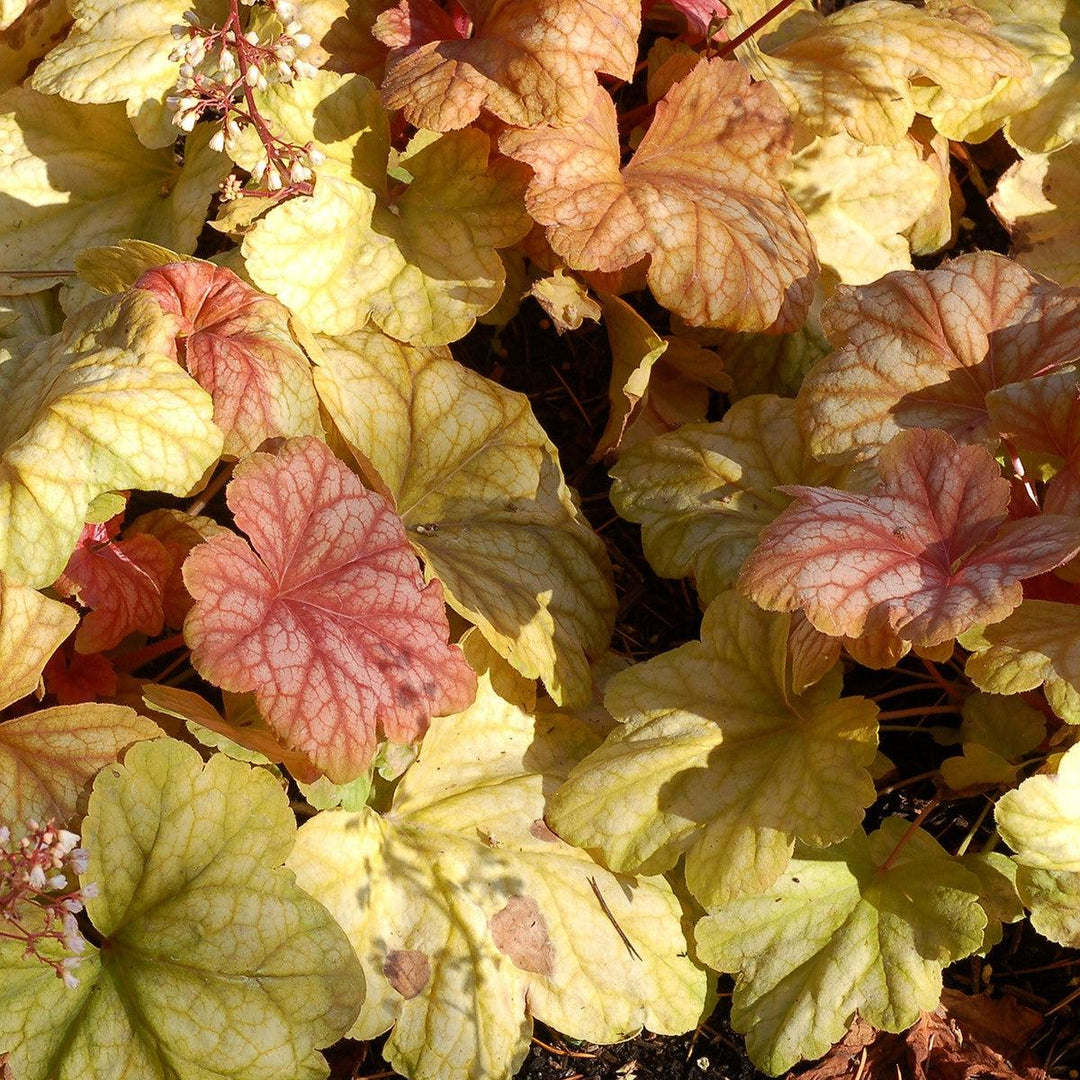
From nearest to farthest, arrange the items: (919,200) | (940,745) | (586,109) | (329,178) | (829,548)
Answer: (829,548) → (586,109) → (329,178) → (940,745) → (919,200)

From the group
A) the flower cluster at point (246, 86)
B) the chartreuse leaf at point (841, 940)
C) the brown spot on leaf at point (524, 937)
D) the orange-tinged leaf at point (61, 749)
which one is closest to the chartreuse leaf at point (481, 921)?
the brown spot on leaf at point (524, 937)

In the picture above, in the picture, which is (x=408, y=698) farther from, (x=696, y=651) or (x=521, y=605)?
(x=696, y=651)

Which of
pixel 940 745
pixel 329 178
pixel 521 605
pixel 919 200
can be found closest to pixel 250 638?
pixel 521 605

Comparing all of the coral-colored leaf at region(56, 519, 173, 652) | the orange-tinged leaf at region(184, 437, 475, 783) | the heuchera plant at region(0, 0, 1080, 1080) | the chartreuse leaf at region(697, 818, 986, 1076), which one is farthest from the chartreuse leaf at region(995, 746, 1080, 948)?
the coral-colored leaf at region(56, 519, 173, 652)

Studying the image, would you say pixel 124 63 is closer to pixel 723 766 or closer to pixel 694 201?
pixel 694 201

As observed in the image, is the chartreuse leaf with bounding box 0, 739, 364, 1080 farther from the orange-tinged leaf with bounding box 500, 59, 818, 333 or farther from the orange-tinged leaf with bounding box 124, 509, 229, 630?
the orange-tinged leaf with bounding box 500, 59, 818, 333
